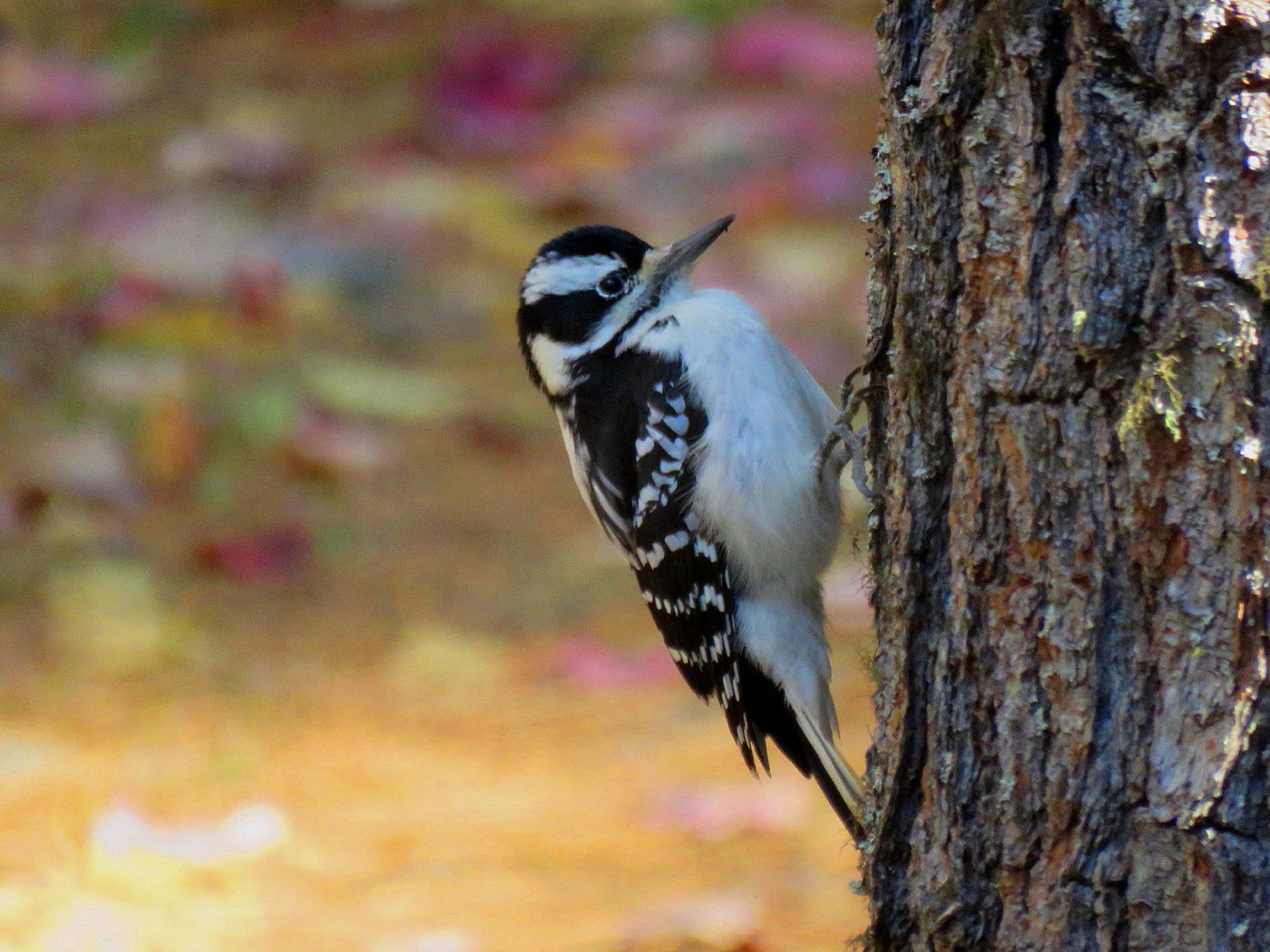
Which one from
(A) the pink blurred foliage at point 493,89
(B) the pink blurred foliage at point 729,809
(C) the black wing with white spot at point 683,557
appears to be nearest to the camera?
(C) the black wing with white spot at point 683,557

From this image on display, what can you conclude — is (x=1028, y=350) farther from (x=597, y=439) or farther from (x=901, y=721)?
(x=597, y=439)

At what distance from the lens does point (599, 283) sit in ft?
12.3

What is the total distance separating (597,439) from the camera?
12.0 feet

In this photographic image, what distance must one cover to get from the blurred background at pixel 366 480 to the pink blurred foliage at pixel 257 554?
17 mm

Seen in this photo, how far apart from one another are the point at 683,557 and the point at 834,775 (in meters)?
0.57

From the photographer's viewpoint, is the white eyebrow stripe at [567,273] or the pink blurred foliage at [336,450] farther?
the pink blurred foliage at [336,450]

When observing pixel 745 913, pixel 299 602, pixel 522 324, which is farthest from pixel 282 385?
pixel 745 913

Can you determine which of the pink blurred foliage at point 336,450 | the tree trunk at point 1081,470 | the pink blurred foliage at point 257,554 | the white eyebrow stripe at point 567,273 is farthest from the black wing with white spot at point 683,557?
the pink blurred foliage at point 336,450

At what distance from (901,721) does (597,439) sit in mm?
1428

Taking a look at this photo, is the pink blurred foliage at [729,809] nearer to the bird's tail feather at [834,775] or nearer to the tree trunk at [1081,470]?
the bird's tail feather at [834,775]

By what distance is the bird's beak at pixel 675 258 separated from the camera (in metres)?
3.71

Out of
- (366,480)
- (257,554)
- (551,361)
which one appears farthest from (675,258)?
(366,480)

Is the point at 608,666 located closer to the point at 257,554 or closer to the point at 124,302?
the point at 257,554

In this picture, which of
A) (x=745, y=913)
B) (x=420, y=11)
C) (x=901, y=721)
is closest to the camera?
(x=901, y=721)
